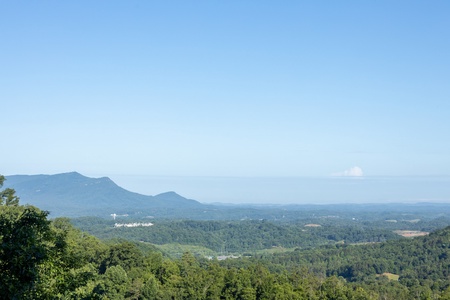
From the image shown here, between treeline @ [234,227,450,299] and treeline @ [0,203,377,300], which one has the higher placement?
treeline @ [0,203,377,300]

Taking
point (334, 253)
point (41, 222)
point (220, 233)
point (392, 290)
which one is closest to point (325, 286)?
point (392, 290)

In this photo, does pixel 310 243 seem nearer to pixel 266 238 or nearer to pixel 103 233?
pixel 266 238

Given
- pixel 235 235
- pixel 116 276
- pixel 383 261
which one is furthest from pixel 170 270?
pixel 235 235

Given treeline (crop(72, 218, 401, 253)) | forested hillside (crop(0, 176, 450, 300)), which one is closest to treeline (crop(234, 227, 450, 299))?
forested hillside (crop(0, 176, 450, 300))

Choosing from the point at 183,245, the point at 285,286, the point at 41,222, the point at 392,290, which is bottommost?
the point at 183,245

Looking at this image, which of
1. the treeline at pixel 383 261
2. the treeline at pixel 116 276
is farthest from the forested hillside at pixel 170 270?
the treeline at pixel 383 261

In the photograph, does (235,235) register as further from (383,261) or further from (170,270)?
(170,270)

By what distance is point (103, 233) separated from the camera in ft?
465

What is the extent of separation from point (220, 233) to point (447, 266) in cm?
10601

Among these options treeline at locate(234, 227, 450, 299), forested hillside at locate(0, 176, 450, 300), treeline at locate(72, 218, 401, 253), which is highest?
forested hillside at locate(0, 176, 450, 300)

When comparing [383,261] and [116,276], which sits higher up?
[116,276]

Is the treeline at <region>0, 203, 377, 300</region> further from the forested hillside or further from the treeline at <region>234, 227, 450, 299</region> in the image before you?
the treeline at <region>234, 227, 450, 299</region>

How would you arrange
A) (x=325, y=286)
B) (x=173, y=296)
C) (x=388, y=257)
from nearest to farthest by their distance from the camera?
(x=173, y=296) < (x=325, y=286) < (x=388, y=257)

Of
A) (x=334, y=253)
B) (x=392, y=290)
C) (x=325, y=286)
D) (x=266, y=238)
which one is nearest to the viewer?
(x=325, y=286)
